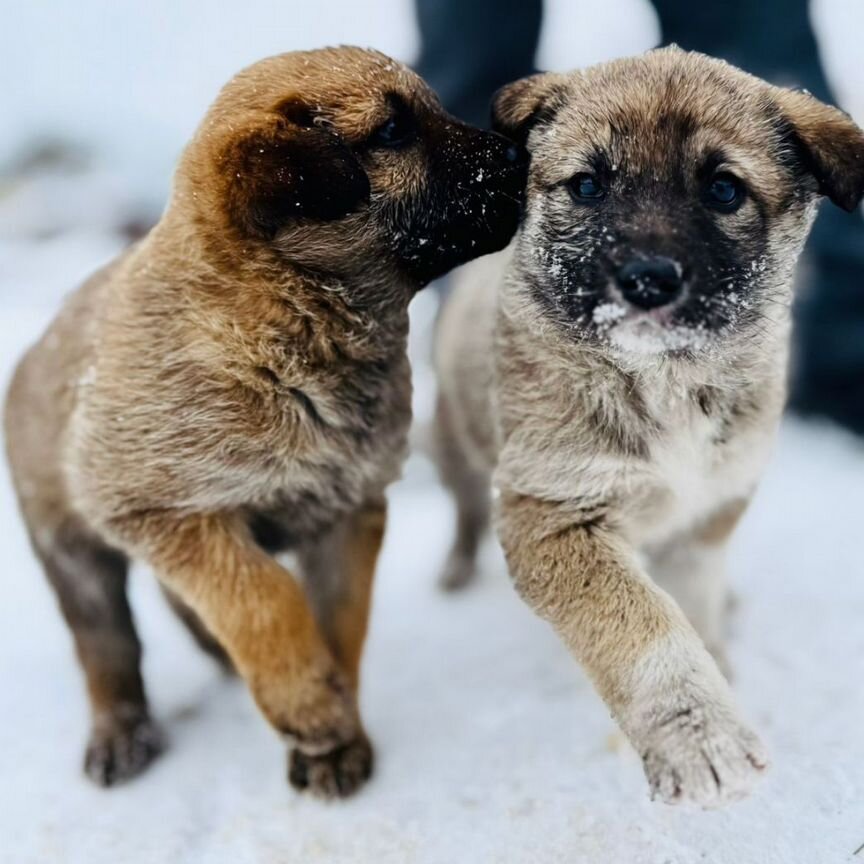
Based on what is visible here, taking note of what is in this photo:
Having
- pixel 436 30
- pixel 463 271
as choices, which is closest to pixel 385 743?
pixel 463 271

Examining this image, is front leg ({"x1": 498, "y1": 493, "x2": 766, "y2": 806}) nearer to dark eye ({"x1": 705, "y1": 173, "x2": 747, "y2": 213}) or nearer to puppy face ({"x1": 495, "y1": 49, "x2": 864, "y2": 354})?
puppy face ({"x1": 495, "y1": 49, "x2": 864, "y2": 354})

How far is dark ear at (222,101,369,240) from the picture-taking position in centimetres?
263

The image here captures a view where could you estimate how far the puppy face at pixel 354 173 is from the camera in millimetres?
2680

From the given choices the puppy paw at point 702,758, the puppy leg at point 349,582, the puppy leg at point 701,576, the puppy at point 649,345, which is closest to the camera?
the puppy paw at point 702,758

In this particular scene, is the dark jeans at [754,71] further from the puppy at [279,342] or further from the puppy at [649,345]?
the puppy at [279,342]

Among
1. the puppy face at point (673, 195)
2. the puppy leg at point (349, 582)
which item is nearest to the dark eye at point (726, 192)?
the puppy face at point (673, 195)

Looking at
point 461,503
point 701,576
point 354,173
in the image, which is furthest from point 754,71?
point 354,173

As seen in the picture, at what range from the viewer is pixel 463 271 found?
4.55 metres

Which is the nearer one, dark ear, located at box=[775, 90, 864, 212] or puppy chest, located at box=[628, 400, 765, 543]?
dark ear, located at box=[775, 90, 864, 212]

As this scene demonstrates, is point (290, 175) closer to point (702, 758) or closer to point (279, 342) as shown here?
point (279, 342)

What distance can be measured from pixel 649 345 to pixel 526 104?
2.95ft

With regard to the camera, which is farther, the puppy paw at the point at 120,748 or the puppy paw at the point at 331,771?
the puppy paw at the point at 120,748

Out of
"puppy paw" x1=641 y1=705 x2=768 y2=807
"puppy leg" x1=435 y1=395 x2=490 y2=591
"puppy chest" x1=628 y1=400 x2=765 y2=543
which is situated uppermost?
"puppy chest" x1=628 y1=400 x2=765 y2=543

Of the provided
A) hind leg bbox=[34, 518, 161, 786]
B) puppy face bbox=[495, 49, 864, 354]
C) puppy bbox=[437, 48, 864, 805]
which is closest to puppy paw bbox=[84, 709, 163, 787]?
hind leg bbox=[34, 518, 161, 786]
